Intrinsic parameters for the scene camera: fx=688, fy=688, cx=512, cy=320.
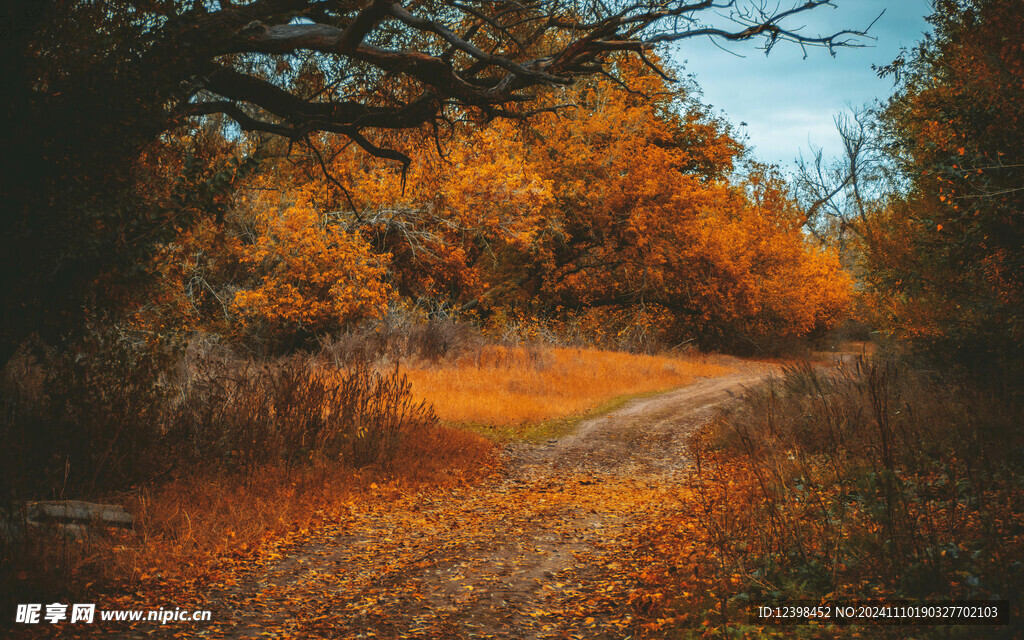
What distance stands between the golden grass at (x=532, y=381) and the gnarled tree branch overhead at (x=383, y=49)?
5.21m

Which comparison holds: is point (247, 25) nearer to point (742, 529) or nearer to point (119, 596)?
point (119, 596)

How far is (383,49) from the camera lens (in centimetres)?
793

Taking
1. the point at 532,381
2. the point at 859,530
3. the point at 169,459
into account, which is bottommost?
the point at 859,530

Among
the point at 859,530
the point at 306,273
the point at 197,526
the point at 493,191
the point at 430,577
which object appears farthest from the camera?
the point at 493,191

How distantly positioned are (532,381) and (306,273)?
5677 mm

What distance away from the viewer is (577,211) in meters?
23.6

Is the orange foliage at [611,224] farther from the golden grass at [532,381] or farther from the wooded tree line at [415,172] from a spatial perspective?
the golden grass at [532,381]

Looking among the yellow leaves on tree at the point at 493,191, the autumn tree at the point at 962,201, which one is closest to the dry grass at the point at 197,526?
the autumn tree at the point at 962,201

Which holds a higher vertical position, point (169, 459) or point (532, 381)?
point (532, 381)

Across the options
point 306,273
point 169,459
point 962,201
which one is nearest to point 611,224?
point 306,273

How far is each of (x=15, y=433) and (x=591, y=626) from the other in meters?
4.87

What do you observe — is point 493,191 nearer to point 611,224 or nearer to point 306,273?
point 611,224

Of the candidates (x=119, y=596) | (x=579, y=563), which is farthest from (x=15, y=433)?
(x=579, y=563)

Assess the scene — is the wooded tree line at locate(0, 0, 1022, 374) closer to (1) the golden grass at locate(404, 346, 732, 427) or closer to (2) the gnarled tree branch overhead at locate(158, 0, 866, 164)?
(2) the gnarled tree branch overhead at locate(158, 0, 866, 164)
